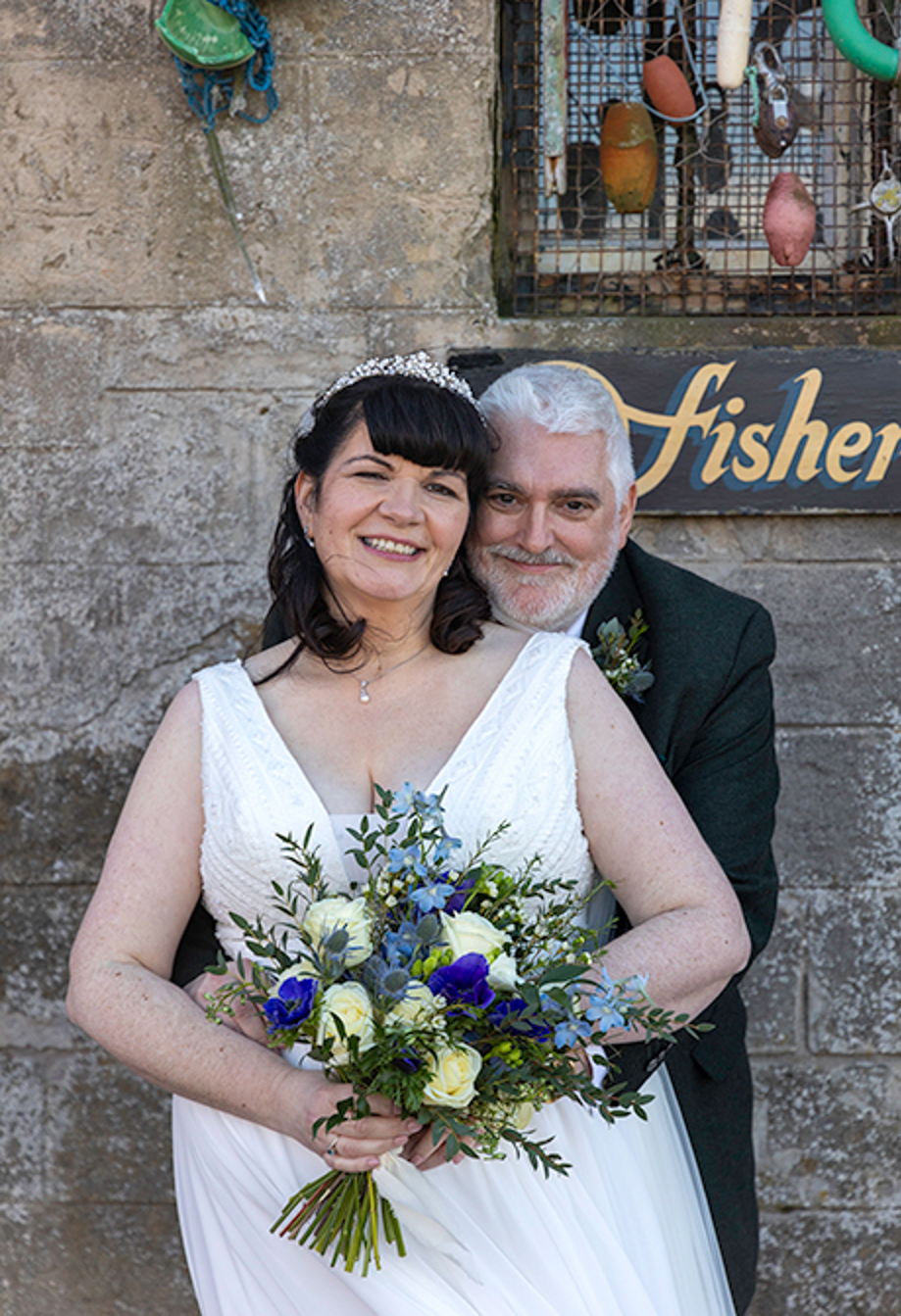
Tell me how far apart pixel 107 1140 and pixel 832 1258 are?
188cm

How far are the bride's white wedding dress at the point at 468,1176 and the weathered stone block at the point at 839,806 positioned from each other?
124cm

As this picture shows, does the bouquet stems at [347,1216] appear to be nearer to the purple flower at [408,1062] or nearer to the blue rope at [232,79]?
the purple flower at [408,1062]

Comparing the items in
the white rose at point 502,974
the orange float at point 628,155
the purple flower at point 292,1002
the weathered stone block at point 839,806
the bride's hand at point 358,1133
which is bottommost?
the weathered stone block at point 839,806

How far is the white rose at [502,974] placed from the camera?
1556mm

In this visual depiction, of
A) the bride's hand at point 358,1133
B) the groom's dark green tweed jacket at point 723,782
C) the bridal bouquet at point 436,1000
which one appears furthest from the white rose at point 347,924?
the groom's dark green tweed jacket at point 723,782

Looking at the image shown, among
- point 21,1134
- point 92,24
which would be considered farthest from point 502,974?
point 92,24

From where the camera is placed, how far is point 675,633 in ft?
7.63

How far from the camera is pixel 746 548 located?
10.5 ft

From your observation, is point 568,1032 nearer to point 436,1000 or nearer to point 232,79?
point 436,1000

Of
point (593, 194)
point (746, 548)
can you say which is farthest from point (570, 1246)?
point (593, 194)

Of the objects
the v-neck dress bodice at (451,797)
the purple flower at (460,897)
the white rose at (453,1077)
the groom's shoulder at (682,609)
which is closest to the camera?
the white rose at (453,1077)

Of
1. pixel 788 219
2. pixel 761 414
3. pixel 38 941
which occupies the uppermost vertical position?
pixel 788 219

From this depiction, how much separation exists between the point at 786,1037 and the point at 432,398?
1992 millimetres

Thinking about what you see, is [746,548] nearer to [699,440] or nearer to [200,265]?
[699,440]
